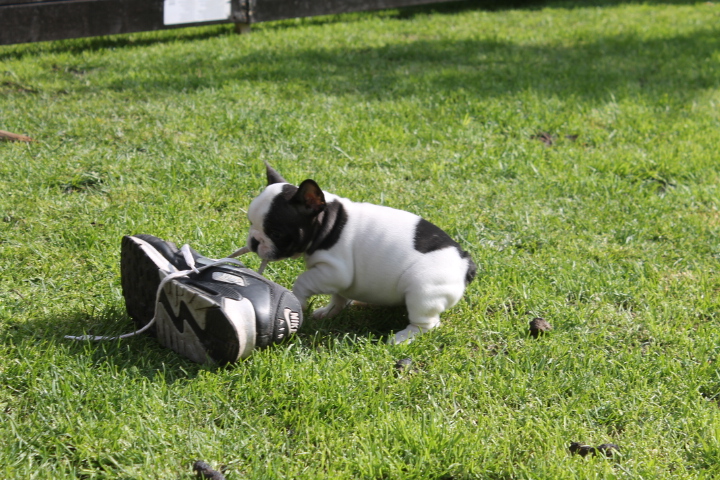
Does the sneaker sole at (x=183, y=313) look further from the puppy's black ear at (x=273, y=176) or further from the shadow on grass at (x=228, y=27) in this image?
the shadow on grass at (x=228, y=27)

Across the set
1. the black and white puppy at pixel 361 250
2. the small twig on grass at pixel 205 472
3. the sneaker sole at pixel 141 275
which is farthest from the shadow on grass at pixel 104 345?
the black and white puppy at pixel 361 250

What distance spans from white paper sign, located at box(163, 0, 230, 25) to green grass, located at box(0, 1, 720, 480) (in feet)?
0.91

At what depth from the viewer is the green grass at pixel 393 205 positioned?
2.72m

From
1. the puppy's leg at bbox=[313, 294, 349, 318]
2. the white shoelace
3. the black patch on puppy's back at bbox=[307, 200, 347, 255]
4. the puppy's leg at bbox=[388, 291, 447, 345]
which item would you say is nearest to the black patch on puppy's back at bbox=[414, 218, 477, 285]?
the puppy's leg at bbox=[388, 291, 447, 345]

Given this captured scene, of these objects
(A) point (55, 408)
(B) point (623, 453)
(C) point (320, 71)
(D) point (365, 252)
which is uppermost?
(C) point (320, 71)

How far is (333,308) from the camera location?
3.71m

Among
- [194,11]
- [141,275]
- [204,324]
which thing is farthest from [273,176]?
[194,11]

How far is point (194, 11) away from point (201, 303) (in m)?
7.20

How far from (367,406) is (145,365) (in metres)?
0.97

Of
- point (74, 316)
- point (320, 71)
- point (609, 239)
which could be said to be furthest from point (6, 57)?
point (609, 239)

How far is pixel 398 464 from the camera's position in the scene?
103 inches

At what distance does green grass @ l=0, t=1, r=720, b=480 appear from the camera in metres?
2.72

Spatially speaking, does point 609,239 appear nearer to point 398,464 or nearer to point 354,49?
point 398,464

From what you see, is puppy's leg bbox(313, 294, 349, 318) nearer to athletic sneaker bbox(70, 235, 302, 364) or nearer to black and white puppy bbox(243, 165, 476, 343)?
black and white puppy bbox(243, 165, 476, 343)
